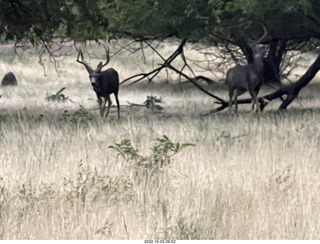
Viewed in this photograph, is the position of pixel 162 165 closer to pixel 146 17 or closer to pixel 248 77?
pixel 146 17

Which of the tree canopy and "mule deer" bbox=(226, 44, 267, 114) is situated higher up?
the tree canopy

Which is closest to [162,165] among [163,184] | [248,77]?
[163,184]

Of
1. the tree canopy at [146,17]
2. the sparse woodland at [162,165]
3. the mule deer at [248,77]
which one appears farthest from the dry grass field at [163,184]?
the mule deer at [248,77]

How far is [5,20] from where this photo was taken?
1816 centimetres

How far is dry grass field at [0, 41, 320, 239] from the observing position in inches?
289

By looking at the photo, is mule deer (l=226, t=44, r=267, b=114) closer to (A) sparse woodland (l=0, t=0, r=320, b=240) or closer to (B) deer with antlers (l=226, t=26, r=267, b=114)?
(B) deer with antlers (l=226, t=26, r=267, b=114)

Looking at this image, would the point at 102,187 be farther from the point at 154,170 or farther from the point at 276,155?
the point at 276,155

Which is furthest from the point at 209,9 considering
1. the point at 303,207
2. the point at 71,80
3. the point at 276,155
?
the point at 71,80

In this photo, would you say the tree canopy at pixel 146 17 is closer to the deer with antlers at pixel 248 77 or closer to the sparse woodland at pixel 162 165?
the sparse woodland at pixel 162 165

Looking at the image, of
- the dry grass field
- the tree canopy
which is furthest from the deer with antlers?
the dry grass field

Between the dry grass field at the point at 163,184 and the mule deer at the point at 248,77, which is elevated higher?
the mule deer at the point at 248,77

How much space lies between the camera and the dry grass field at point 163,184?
24.1 feet

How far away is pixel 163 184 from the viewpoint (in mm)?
8930

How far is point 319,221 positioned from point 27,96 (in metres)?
20.7
